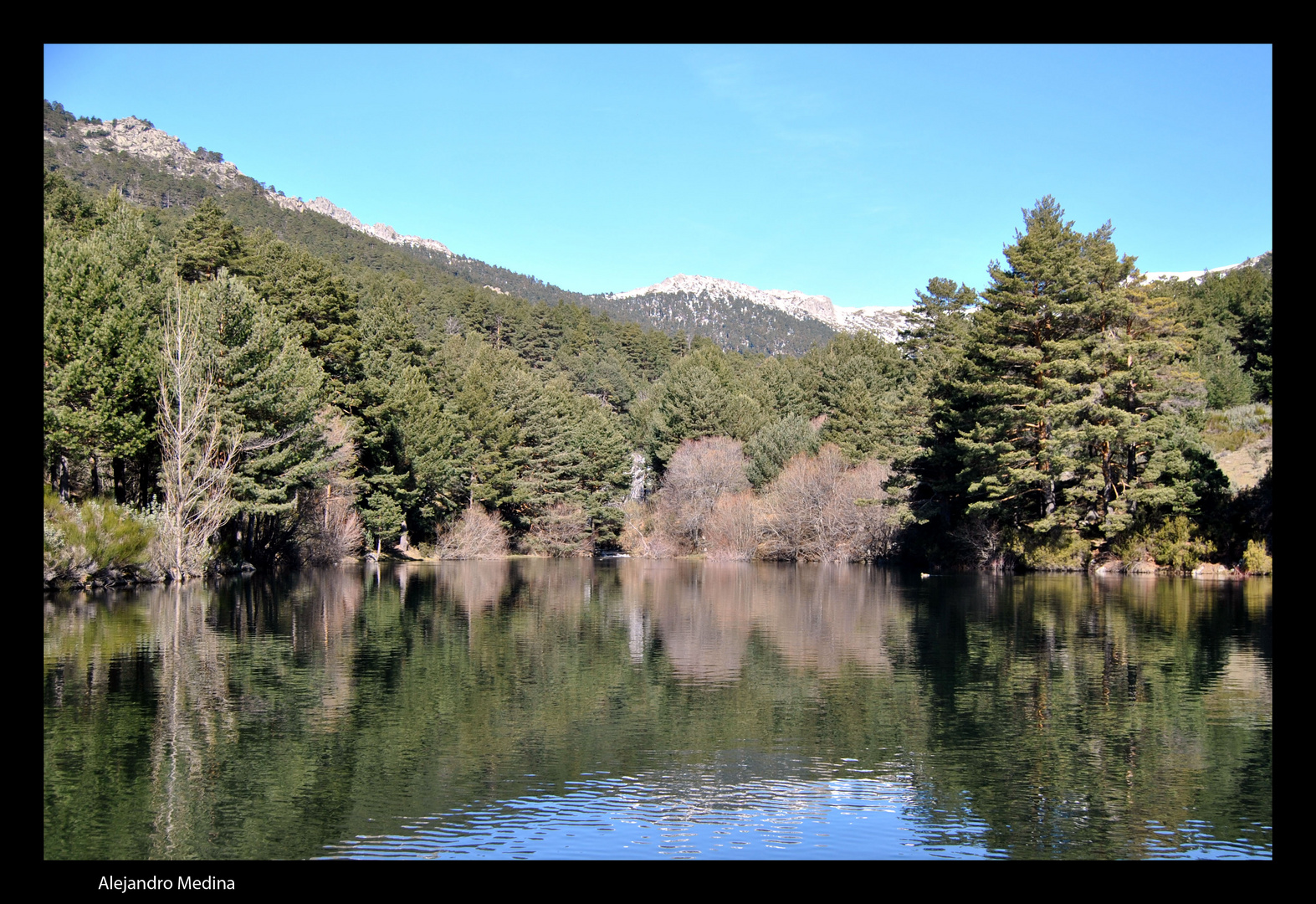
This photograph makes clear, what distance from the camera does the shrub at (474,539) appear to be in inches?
2473

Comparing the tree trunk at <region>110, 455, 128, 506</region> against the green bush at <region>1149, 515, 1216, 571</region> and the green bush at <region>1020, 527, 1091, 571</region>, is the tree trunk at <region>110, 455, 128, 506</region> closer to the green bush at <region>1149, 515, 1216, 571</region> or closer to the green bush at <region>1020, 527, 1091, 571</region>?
the green bush at <region>1020, 527, 1091, 571</region>

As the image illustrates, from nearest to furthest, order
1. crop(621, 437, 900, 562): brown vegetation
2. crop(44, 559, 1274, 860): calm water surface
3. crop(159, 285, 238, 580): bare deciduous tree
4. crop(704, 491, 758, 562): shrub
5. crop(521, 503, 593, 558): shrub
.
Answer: crop(44, 559, 1274, 860): calm water surface < crop(159, 285, 238, 580): bare deciduous tree < crop(621, 437, 900, 562): brown vegetation < crop(704, 491, 758, 562): shrub < crop(521, 503, 593, 558): shrub

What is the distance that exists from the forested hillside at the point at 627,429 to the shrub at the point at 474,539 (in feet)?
0.63

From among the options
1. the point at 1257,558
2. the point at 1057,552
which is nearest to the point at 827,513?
the point at 1057,552

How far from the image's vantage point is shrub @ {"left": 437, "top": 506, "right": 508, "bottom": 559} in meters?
62.8

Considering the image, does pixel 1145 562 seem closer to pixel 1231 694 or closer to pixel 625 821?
pixel 1231 694

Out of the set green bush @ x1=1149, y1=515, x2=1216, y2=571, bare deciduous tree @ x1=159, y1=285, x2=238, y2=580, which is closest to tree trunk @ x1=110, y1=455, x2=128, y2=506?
bare deciduous tree @ x1=159, y1=285, x2=238, y2=580

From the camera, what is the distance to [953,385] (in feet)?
148

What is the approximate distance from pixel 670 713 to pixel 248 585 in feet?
82.7

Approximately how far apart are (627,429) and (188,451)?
163ft

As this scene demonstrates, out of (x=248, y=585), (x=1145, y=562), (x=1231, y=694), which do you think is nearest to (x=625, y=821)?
(x=1231, y=694)

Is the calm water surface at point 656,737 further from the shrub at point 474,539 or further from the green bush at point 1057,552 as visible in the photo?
the shrub at point 474,539

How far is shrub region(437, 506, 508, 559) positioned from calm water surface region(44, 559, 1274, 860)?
3943cm
